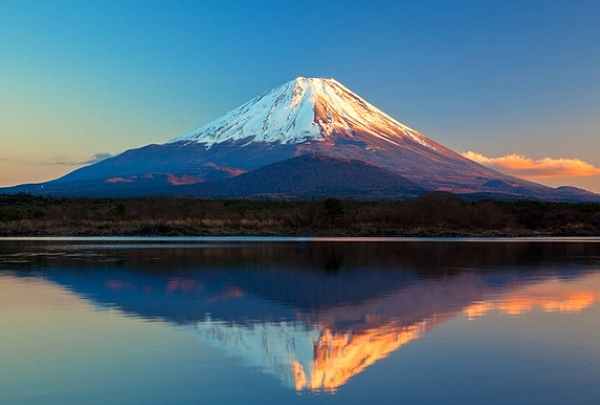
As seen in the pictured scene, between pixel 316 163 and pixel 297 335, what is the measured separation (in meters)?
146

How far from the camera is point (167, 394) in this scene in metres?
7.19

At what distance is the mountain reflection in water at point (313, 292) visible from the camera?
371 inches

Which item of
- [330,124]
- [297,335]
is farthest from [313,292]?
[330,124]

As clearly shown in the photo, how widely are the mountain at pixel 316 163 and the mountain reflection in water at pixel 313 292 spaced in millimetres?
106074

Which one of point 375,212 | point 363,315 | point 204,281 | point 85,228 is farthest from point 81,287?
point 375,212

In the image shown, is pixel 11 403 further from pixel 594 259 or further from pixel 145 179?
pixel 145 179

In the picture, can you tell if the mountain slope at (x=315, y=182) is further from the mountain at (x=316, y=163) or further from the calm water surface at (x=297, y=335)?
the calm water surface at (x=297, y=335)

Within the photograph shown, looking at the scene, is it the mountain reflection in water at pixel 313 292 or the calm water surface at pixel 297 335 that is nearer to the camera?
the calm water surface at pixel 297 335

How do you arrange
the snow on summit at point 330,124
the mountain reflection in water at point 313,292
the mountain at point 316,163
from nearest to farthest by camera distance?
the mountain reflection in water at point 313,292
the mountain at point 316,163
the snow on summit at point 330,124

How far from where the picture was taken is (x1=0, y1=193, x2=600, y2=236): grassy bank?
43625mm

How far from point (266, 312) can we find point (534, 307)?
457 centimetres

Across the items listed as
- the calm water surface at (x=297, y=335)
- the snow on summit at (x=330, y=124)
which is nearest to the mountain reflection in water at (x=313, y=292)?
the calm water surface at (x=297, y=335)

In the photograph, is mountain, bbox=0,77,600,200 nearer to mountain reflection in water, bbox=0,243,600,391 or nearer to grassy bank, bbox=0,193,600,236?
grassy bank, bbox=0,193,600,236

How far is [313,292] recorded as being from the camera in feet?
49.0
